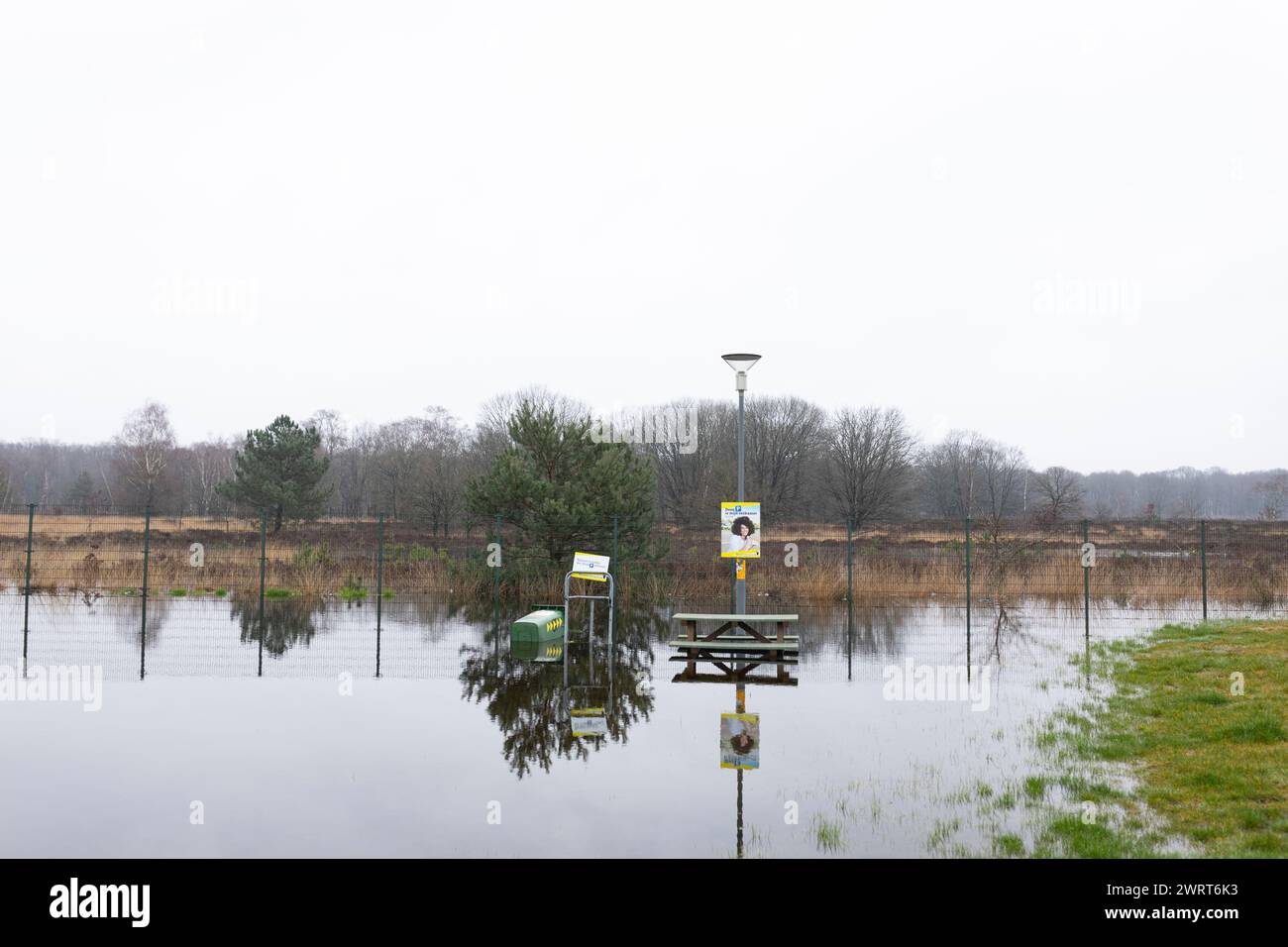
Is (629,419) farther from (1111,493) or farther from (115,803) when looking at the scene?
(1111,493)

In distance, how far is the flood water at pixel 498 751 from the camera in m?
6.17

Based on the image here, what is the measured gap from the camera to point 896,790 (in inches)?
285

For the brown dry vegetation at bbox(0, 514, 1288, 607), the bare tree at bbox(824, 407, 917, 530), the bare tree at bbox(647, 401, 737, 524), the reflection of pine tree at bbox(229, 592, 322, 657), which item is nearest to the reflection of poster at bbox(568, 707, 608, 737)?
the reflection of pine tree at bbox(229, 592, 322, 657)

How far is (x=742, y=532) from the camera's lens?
48.1ft

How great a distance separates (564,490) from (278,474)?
26.3 m

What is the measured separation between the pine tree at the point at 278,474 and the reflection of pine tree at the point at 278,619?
21.0 m

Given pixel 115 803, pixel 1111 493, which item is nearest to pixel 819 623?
pixel 115 803

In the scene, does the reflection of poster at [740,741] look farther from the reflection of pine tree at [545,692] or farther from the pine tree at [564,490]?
the pine tree at [564,490]

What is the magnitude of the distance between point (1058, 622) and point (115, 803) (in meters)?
17.1

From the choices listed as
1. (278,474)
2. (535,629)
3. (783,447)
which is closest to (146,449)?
(278,474)

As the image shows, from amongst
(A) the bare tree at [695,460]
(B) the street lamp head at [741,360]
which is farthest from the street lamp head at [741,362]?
(A) the bare tree at [695,460]

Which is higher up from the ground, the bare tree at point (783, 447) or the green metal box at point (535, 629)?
the bare tree at point (783, 447)

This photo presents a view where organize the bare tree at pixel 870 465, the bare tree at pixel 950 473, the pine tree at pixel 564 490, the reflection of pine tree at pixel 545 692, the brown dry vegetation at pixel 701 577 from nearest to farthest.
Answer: the reflection of pine tree at pixel 545 692 → the pine tree at pixel 564 490 → the brown dry vegetation at pixel 701 577 → the bare tree at pixel 870 465 → the bare tree at pixel 950 473

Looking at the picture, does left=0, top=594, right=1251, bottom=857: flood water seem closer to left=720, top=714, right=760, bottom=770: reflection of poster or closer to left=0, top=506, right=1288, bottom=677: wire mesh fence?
left=720, top=714, right=760, bottom=770: reflection of poster
